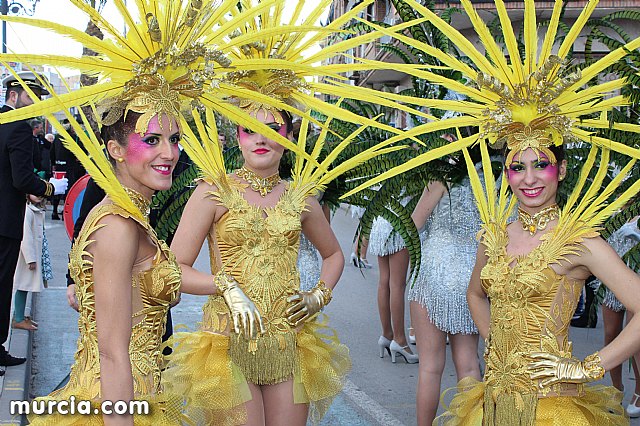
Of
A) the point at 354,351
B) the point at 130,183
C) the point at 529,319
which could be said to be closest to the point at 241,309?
the point at 130,183

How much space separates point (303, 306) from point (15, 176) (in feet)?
11.3

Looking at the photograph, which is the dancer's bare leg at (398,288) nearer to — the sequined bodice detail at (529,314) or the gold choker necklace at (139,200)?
the sequined bodice detail at (529,314)

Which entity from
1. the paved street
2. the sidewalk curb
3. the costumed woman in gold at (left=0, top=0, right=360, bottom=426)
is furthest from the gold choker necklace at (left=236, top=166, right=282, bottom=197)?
the paved street

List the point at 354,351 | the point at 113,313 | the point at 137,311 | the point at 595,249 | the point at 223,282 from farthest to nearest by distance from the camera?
the point at 354,351 → the point at 223,282 → the point at 595,249 → the point at 137,311 → the point at 113,313

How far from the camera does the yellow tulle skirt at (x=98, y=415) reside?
2.48 metres

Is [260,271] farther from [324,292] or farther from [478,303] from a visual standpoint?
[478,303]

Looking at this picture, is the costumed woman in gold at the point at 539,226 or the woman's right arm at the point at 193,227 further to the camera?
the woman's right arm at the point at 193,227

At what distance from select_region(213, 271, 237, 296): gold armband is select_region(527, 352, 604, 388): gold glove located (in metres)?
1.25

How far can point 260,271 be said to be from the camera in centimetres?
355

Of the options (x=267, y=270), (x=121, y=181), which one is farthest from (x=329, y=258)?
(x=121, y=181)

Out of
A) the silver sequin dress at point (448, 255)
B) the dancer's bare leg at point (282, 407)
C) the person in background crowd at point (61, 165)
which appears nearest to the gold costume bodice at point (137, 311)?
the dancer's bare leg at point (282, 407)

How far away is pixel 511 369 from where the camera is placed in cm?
313

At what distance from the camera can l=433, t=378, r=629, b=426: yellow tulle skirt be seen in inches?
118

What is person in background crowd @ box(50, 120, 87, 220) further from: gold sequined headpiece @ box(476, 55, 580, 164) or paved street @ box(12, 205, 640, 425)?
gold sequined headpiece @ box(476, 55, 580, 164)
